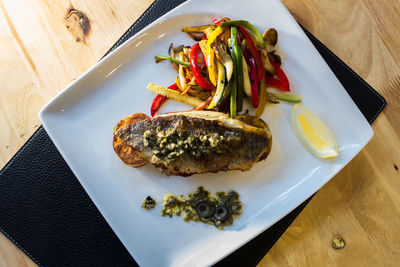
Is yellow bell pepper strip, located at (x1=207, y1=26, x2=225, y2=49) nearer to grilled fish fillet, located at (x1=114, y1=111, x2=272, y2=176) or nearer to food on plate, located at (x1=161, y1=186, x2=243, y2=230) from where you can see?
grilled fish fillet, located at (x1=114, y1=111, x2=272, y2=176)

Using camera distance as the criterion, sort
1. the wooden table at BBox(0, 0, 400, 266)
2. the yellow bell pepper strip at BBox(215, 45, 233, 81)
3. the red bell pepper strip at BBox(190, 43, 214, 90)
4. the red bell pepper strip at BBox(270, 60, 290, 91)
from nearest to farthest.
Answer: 1. the yellow bell pepper strip at BBox(215, 45, 233, 81)
2. the red bell pepper strip at BBox(190, 43, 214, 90)
3. the red bell pepper strip at BBox(270, 60, 290, 91)
4. the wooden table at BBox(0, 0, 400, 266)

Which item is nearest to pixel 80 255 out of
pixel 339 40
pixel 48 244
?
pixel 48 244

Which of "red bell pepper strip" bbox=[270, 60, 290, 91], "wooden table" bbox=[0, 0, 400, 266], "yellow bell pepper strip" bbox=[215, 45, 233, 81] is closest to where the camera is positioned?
"yellow bell pepper strip" bbox=[215, 45, 233, 81]

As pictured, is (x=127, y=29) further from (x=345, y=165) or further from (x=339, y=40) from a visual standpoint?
(x=345, y=165)

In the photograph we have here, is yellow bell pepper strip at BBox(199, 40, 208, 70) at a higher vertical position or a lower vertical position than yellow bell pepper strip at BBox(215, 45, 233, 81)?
higher

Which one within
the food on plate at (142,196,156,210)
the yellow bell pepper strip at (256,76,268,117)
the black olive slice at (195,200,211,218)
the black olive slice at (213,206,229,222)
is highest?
the yellow bell pepper strip at (256,76,268,117)

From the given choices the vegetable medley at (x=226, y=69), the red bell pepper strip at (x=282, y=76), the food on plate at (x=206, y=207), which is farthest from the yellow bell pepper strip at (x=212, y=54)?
the food on plate at (x=206, y=207)

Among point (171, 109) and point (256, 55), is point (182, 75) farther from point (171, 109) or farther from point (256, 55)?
point (256, 55)

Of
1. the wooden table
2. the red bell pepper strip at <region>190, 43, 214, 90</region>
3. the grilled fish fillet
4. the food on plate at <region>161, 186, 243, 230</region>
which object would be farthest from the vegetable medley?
the food on plate at <region>161, 186, 243, 230</region>

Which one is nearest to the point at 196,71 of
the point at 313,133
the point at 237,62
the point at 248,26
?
the point at 237,62
